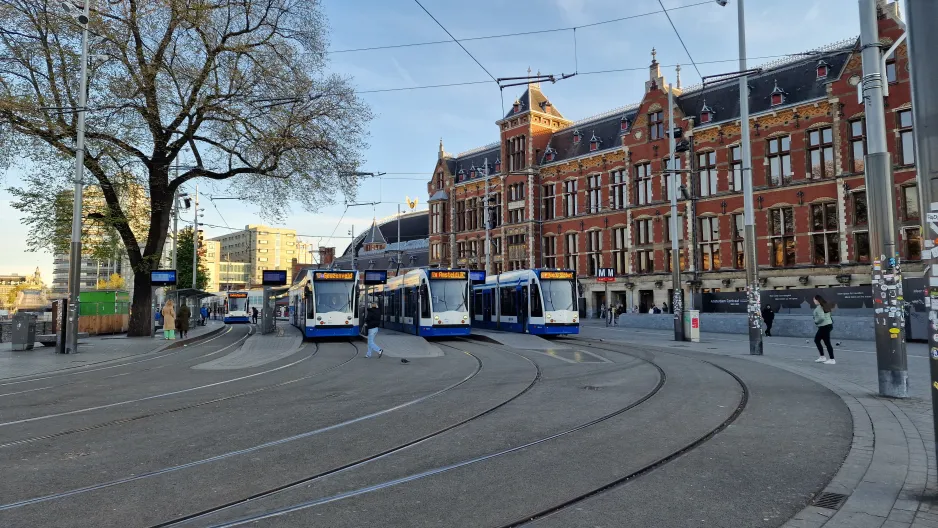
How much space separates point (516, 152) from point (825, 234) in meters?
27.9

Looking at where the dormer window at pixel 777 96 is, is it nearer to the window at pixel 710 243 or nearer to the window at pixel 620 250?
the window at pixel 710 243

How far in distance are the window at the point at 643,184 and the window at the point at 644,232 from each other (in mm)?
1506

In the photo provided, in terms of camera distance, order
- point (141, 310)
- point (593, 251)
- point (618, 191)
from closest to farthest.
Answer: point (141, 310) < point (618, 191) < point (593, 251)

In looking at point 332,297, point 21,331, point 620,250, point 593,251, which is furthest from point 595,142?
point 21,331

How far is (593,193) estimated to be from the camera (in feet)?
169

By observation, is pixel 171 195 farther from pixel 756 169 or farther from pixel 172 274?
pixel 756 169

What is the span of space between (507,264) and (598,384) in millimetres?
46605

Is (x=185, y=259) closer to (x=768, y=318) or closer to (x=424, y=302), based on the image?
(x=424, y=302)

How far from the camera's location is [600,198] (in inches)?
1998

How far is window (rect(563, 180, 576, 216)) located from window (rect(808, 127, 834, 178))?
19080 millimetres

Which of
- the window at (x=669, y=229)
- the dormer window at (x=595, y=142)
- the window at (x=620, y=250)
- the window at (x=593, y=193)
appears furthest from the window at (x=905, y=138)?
the dormer window at (x=595, y=142)

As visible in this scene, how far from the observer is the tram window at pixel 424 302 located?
2562 cm

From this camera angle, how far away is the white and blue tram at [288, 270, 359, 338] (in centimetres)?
2469

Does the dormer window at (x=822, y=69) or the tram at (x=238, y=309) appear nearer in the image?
the dormer window at (x=822, y=69)
